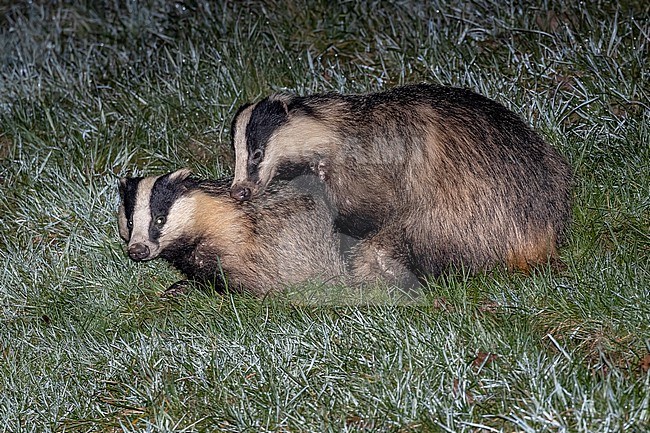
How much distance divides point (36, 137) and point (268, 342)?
3.16m

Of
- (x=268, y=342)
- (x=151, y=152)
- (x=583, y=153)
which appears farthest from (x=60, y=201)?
(x=583, y=153)

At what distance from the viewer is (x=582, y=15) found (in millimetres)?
6934

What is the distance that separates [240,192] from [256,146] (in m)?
0.24

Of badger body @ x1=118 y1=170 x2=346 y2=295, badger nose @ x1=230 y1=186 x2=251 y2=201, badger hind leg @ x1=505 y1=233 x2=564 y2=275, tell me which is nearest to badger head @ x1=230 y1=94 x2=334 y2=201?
badger nose @ x1=230 y1=186 x2=251 y2=201

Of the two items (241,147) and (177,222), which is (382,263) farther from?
(177,222)

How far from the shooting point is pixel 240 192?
4.86 meters

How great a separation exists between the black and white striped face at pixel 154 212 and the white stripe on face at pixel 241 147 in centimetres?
34

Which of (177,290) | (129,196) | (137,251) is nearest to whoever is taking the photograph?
(137,251)

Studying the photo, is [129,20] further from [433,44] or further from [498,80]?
[498,80]

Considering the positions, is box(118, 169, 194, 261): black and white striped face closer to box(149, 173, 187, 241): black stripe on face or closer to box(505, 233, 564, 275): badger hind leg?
box(149, 173, 187, 241): black stripe on face

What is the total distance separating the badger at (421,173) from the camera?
4.65 meters

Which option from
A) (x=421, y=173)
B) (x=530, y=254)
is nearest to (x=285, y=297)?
(x=421, y=173)

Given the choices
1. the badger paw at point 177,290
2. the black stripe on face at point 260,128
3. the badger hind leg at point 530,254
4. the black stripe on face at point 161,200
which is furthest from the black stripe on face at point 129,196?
the badger hind leg at point 530,254

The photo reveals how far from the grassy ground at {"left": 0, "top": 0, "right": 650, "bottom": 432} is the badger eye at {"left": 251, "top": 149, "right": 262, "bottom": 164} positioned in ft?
2.25
